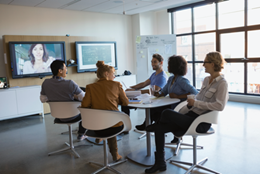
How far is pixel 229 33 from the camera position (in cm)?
650

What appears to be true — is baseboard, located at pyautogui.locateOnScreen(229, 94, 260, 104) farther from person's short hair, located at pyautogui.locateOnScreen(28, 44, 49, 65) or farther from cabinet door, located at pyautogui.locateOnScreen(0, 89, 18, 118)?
cabinet door, located at pyautogui.locateOnScreen(0, 89, 18, 118)

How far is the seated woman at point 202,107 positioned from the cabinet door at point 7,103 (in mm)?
3764

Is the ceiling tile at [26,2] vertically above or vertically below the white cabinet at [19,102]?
above

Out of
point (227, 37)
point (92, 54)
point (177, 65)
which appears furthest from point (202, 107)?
point (227, 37)

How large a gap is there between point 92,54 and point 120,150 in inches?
151

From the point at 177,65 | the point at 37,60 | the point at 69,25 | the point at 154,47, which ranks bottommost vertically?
the point at 177,65

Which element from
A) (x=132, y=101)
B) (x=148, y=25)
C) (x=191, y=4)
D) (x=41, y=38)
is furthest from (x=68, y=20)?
(x=132, y=101)

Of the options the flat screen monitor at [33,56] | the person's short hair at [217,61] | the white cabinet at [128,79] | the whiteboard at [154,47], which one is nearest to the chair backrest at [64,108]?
the person's short hair at [217,61]

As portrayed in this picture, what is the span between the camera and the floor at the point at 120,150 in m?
2.71

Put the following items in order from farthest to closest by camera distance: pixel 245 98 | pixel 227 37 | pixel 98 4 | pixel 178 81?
pixel 227 37
pixel 245 98
pixel 98 4
pixel 178 81

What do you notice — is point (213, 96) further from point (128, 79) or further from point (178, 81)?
point (128, 79)

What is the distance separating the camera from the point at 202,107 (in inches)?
91.9

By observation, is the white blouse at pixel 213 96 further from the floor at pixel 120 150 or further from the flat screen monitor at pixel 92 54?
the flat screen monitor at pixel 92 54

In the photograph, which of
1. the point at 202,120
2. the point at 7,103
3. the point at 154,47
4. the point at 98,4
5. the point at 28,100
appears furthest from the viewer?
the point at 154,47
